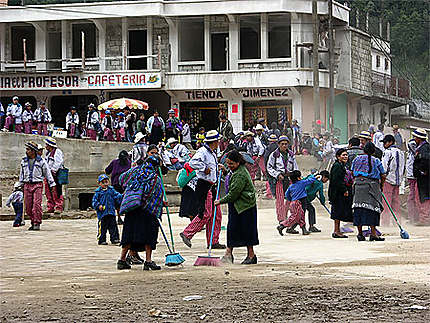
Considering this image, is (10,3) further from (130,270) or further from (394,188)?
(130,270)

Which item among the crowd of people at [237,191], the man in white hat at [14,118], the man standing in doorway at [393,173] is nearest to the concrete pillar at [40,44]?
the man in white hat at [14,118]

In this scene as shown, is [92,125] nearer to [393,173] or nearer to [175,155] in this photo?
[175,155]

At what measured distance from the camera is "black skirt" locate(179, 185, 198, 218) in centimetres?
1316

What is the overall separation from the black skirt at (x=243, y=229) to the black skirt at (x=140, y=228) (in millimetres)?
1112

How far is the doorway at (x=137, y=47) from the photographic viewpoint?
136ft

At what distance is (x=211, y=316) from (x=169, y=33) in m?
34.3

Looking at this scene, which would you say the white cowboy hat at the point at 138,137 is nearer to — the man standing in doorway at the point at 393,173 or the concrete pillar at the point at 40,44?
the man standing in doorway at the point at 393,173

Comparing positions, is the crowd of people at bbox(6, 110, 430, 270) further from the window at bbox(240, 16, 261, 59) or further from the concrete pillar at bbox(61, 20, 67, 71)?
the concrete pillar at bbox(61, 20, 67, 71)

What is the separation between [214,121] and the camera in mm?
40031

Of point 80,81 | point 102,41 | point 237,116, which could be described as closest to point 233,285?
point 237,116

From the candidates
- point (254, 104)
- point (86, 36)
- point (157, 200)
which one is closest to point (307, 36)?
point (254, 104)

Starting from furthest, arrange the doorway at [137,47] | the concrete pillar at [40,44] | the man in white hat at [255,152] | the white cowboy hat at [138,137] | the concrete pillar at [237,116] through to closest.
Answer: the concrete pillar at [40,44], the doorway at [137,47], the concrete pillar at [237,116], the man in white hat at [255,152], the white cowboy hat at [138,137]

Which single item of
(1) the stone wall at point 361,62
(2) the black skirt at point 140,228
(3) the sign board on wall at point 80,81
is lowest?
(2) the black skirt at point 140,228

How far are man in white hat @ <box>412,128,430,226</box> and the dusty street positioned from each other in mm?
3118
